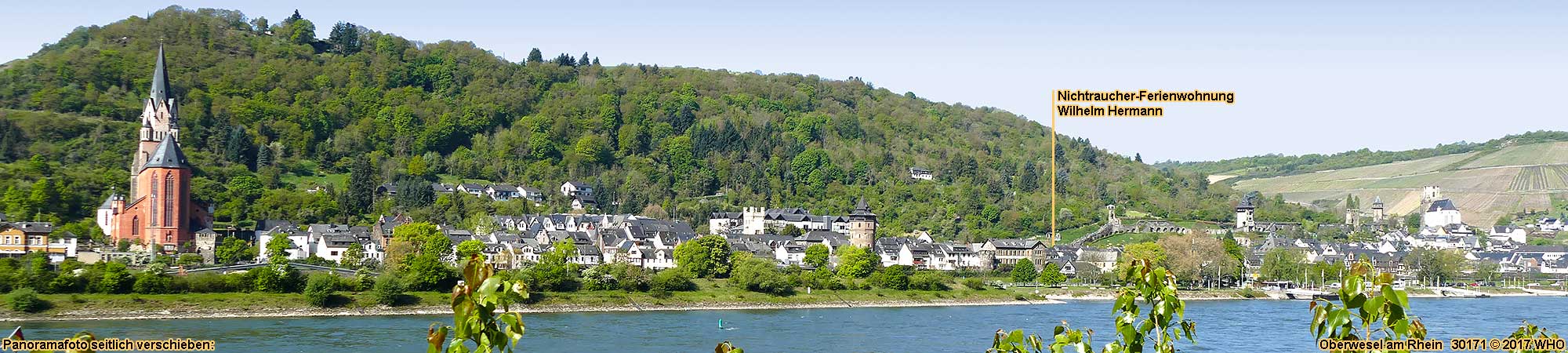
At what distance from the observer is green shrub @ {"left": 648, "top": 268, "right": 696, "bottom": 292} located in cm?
5262

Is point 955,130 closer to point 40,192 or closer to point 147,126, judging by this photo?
point 147,126

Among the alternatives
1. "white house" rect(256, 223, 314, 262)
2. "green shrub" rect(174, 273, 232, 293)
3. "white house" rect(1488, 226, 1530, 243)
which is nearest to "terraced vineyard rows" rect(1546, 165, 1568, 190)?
"white house" rect(1488, 226, 1530, 243)

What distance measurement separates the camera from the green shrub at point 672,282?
52.6 meters

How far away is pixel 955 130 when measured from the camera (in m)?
128

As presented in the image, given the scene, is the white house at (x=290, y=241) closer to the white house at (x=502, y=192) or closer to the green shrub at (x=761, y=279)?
the green shrub at (x=761, y=279)

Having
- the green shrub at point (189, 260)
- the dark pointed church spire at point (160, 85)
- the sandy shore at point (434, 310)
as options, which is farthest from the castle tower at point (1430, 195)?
the green shrub at point (189, 260)

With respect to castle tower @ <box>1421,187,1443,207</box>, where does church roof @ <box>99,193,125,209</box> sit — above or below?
below

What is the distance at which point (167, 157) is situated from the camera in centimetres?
5947

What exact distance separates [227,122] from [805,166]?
125ft

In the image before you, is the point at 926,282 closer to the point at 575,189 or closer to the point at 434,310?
the point at 434,310

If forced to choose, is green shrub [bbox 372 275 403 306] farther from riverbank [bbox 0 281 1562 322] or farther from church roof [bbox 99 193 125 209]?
church roof [bbox 99 193 125 209]

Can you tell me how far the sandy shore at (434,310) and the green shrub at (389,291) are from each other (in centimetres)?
38

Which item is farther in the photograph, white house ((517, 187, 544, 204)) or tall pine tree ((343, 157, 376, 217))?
white house ((517, 187, 544, 204))

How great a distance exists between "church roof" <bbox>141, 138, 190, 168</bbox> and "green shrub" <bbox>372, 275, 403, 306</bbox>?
17494 millimetres
